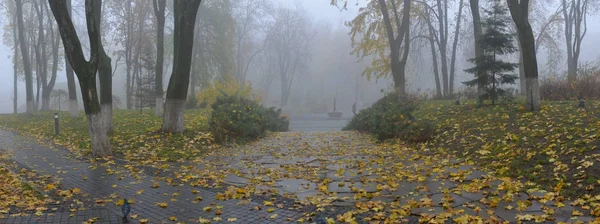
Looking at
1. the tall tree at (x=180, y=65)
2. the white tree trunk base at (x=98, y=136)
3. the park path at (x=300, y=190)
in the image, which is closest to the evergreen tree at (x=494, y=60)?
the park path at (x=300, y=190)

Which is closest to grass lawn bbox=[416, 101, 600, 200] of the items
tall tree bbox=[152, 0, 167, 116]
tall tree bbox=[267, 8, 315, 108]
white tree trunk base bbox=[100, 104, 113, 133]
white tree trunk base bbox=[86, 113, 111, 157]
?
white tree trunk base bbox=[86, 113, 111, 157]

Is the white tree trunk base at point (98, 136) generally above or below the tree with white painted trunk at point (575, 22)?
below

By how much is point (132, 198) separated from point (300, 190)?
2.39 m

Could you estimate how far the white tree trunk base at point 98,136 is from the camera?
9578 mm

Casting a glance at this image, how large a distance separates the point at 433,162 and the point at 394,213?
3807 mm

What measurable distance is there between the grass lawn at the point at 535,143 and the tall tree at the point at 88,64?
7679 millimetres

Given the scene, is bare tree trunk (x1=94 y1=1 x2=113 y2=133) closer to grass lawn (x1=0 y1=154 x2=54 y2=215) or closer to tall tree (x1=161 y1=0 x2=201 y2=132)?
tall tree (x1=161 y1=0 x2=201 y2=132)

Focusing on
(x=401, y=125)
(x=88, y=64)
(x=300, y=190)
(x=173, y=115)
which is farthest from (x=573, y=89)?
(x=88, y=64)

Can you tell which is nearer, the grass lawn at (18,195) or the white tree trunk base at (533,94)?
the grass lawn at (18,195)

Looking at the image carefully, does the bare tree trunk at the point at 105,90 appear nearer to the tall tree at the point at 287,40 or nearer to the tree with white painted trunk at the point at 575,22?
the tree with white painted trunk at the point at 575,22

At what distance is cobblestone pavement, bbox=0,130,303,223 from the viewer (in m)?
5.10

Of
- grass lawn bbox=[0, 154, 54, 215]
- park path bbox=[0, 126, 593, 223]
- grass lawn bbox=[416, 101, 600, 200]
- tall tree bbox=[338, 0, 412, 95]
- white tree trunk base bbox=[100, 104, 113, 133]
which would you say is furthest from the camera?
tall tree bbox=[338, 0, 412, 95]

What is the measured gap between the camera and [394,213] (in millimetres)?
4887

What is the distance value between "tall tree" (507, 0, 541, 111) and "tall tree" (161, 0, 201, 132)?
27.6 ft
